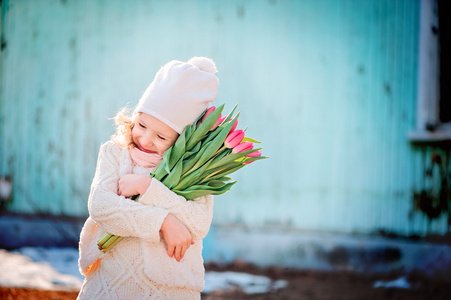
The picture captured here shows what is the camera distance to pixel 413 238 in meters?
5.10

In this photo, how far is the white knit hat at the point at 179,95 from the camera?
1800 mm

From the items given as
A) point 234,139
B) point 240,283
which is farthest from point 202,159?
point 240,283

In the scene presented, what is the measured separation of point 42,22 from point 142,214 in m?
4.84

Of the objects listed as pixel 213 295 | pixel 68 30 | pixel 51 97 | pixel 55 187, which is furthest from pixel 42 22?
pixel 213 295

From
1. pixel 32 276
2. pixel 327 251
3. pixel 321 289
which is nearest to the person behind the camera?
pixel 32 276

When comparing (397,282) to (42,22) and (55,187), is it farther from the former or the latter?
(42,22)

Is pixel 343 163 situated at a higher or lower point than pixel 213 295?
higher

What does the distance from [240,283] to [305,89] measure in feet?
7.28

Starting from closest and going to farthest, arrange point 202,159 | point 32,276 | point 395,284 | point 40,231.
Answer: point 202,159
point 32,276
point 395,284
point 40,231

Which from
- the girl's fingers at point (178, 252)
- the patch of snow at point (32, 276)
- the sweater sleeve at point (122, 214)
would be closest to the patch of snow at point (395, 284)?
the patch of snow at point (32, 276)

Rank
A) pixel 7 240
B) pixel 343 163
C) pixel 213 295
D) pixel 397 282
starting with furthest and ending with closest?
pixel 7 240 < pixel 343 163 < pixel 397 282 < pixel 213 295

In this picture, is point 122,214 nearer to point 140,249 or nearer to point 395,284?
point 140,249

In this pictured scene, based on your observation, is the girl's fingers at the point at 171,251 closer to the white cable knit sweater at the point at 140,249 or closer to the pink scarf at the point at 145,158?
the white cable knit sweater at the point at 140,249

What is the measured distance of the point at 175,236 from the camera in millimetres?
1723
